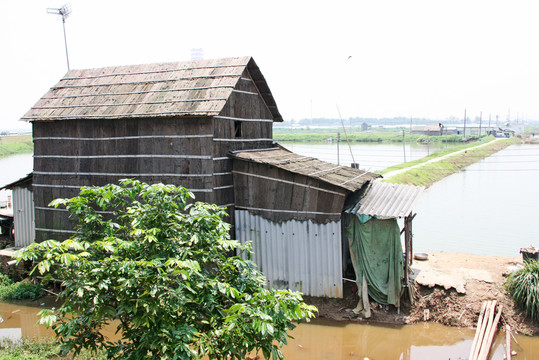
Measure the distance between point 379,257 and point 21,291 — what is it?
9294 millimetres

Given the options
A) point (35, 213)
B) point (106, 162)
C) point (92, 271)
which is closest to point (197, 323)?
point (92, 271)

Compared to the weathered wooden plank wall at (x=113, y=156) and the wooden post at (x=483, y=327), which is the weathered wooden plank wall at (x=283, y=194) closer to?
the weathered wooden plank wall at (x=113, y=156)

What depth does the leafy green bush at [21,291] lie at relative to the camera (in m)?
12.4

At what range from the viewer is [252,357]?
9.12m

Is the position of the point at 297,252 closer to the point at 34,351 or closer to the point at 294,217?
the point at 294,217

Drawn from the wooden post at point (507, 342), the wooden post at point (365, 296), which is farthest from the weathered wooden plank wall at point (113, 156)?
the wooden post at point (507, 342)

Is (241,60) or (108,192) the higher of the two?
(241,60)

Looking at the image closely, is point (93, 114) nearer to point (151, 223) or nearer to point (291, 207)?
point (291, 207)

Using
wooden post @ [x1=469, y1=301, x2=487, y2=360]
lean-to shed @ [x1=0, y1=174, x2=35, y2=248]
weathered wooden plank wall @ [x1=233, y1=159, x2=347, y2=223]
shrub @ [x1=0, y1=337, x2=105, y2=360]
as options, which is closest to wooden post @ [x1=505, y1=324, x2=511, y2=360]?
wooden post @ [x1=469, y1=301, x2=487, y2=360]

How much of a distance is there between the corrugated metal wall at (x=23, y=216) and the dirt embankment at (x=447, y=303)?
28.4 feet

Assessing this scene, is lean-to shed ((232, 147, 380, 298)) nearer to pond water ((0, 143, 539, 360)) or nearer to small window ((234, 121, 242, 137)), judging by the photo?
small window ((234, 121, 242, 137))

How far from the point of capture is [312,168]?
37.8 feet

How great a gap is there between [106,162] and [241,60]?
4.31 m

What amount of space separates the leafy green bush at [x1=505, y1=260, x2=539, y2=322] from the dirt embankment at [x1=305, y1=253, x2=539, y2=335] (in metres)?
0.17
